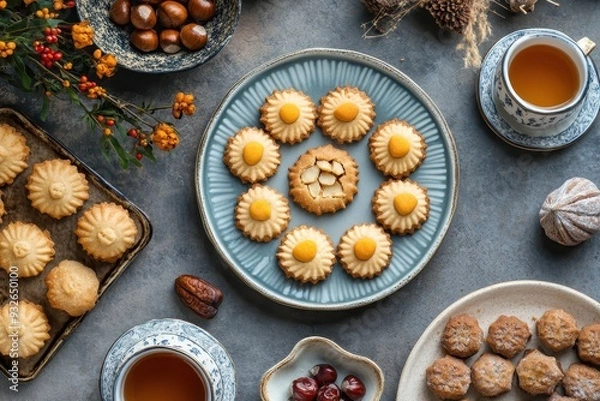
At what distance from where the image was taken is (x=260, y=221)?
242 cm

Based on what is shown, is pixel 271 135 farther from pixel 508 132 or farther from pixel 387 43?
pixel 508 132

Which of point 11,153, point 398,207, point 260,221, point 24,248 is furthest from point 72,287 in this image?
point 398,207

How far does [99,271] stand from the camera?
2.45 meters

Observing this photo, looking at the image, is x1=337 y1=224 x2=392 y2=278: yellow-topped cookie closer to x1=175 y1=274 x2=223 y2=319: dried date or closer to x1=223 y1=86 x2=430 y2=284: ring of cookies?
x1=223 y1=86 x2=430 y2=284: ring of cookies

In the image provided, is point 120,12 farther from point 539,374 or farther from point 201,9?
point 539,374

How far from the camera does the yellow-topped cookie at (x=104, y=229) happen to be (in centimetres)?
239

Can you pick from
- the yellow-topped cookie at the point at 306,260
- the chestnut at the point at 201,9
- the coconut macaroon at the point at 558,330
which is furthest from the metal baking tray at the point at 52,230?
the coconut macaroon at the point at 558,330

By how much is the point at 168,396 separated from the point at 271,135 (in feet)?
2.33

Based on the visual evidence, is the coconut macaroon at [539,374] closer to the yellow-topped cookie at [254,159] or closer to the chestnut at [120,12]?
the yellow-topped cookie at [254,159]

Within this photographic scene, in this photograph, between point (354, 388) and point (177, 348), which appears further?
point (354, 388)

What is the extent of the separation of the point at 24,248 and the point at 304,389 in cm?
78

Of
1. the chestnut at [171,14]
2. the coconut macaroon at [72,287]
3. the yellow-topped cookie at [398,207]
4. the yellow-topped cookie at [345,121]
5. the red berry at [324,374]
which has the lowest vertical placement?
the red berry at [324,374]

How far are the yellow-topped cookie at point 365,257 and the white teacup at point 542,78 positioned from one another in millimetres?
466

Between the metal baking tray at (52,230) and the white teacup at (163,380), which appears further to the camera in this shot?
the metal baking tray at (52,230)
